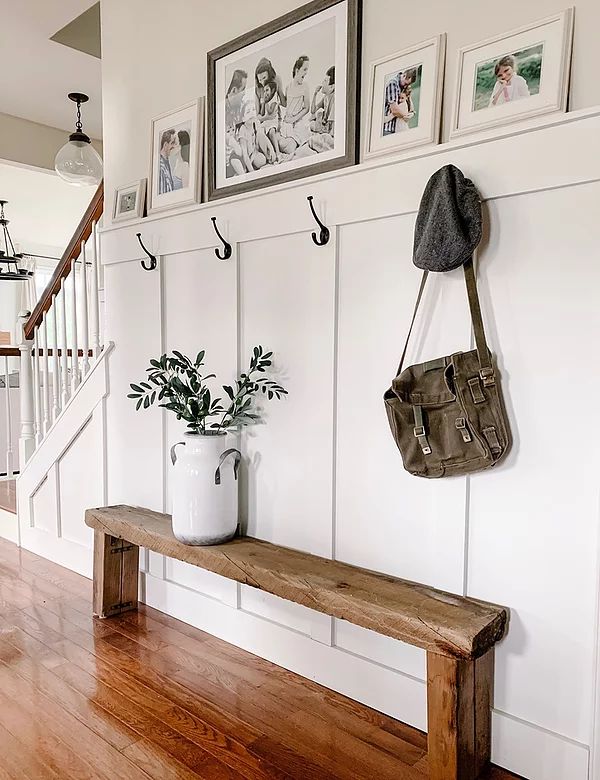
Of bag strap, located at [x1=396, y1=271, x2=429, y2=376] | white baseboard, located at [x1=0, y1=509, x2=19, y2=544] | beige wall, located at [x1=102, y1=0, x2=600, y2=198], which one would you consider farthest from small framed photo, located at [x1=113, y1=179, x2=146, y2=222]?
white baseboard, located at [x1=0, y1=509, x2=19, y2=544]

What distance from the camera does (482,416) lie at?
159 centimetres

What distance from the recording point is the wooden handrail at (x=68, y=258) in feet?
9.66

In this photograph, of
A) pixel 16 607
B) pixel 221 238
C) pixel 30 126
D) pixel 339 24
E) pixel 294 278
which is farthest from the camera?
pixel 30 126

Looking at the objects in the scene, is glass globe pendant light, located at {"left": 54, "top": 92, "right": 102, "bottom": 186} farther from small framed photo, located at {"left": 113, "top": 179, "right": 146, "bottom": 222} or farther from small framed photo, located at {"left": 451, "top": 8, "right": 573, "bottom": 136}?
small framed photo, located at {"left": 451, "top": 8, "right": 573, "bottom": 136}

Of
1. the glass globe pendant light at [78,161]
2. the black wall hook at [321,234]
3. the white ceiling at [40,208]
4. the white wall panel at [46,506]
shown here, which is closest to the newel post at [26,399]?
the white wall panel at [46,506]

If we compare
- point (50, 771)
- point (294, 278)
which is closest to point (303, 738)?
point (50, 771)

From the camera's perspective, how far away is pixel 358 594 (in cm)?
165

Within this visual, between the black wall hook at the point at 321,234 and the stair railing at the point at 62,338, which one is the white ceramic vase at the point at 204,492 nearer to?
the black wall hook at the point at 321,234

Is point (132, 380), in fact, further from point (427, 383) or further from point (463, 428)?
point (463, 428)

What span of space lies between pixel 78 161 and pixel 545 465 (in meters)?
3.23

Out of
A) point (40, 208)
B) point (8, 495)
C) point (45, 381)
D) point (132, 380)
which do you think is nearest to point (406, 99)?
point (132, 380)

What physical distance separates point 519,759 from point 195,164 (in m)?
2.10

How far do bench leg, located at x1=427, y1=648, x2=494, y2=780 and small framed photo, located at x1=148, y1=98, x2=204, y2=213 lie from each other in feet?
5.70

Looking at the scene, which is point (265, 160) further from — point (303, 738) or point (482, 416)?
point (303, 738)
